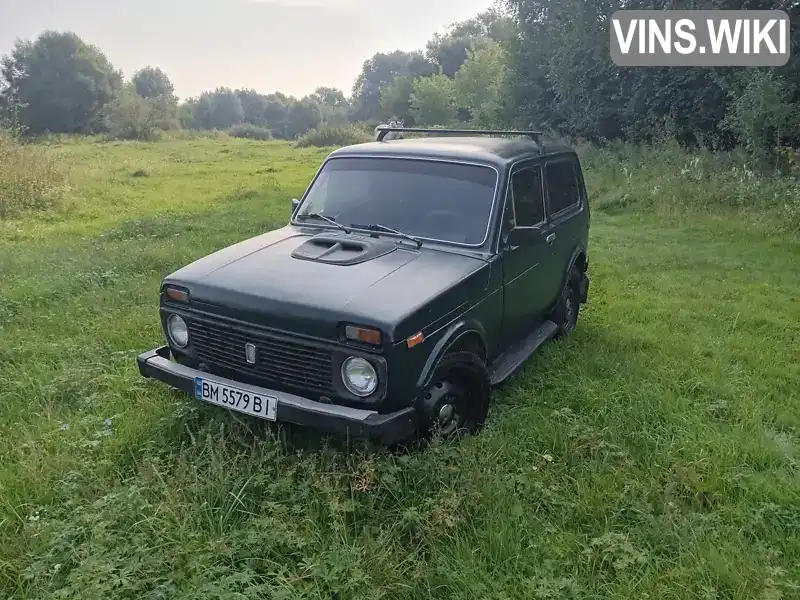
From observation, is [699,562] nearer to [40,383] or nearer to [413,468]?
[413,468]

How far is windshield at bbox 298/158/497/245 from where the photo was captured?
4.34m

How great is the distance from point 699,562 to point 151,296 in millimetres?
5747

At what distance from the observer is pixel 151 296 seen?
6.77 meters

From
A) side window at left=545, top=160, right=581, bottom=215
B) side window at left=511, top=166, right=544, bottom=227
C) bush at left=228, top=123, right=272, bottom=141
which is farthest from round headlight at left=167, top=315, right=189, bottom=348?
bush at left=228, top=123, right=272, bottom=141

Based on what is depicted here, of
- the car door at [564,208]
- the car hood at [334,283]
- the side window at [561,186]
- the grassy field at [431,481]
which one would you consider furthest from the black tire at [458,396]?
the side window at [561,186]

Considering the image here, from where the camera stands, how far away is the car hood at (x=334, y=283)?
336cm

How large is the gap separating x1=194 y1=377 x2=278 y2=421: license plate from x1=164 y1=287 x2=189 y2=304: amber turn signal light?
506 mm

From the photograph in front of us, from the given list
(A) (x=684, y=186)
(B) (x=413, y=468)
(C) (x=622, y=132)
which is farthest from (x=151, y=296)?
(C) (x=622, y=132)

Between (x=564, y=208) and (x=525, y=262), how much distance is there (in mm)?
1304

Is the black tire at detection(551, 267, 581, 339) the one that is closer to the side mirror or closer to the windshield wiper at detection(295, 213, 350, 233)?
the side mirror

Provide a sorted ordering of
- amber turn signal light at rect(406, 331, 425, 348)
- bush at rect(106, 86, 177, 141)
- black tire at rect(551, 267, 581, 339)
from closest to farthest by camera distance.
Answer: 1. amber turn signal light at rect(406, 331, 425, 348)
2. black tire at rect(551, 267, 581, 339)
3. bush at rect(106, 86, 177, 141)

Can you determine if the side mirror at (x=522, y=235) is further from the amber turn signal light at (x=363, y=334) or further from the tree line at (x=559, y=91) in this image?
the tree line at (x=559, y=91)

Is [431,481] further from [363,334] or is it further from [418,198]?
[418,198]

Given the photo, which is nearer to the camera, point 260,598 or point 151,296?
point 260,598
